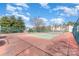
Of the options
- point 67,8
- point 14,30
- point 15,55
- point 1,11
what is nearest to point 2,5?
point 1,11

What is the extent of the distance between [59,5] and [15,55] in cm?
69

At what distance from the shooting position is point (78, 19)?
7.29 ft

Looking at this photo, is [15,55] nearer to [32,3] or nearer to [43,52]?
[43,52]

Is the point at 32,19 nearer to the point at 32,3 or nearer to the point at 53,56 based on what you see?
the point at 32,3

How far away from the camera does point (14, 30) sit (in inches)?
88.4

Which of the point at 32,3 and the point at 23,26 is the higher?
the point at 32,3

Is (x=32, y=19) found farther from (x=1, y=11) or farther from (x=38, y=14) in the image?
(x=1, y=11)

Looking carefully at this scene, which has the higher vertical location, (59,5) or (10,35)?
(59,5)

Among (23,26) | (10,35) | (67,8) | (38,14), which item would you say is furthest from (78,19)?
(10,35)

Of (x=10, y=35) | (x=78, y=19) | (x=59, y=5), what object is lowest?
(x=10, y=35)

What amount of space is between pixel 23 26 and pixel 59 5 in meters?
0.43

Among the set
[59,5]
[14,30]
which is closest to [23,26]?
[14,30]

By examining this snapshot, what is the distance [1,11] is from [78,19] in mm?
799

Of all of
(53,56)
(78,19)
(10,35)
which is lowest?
(53,56)
